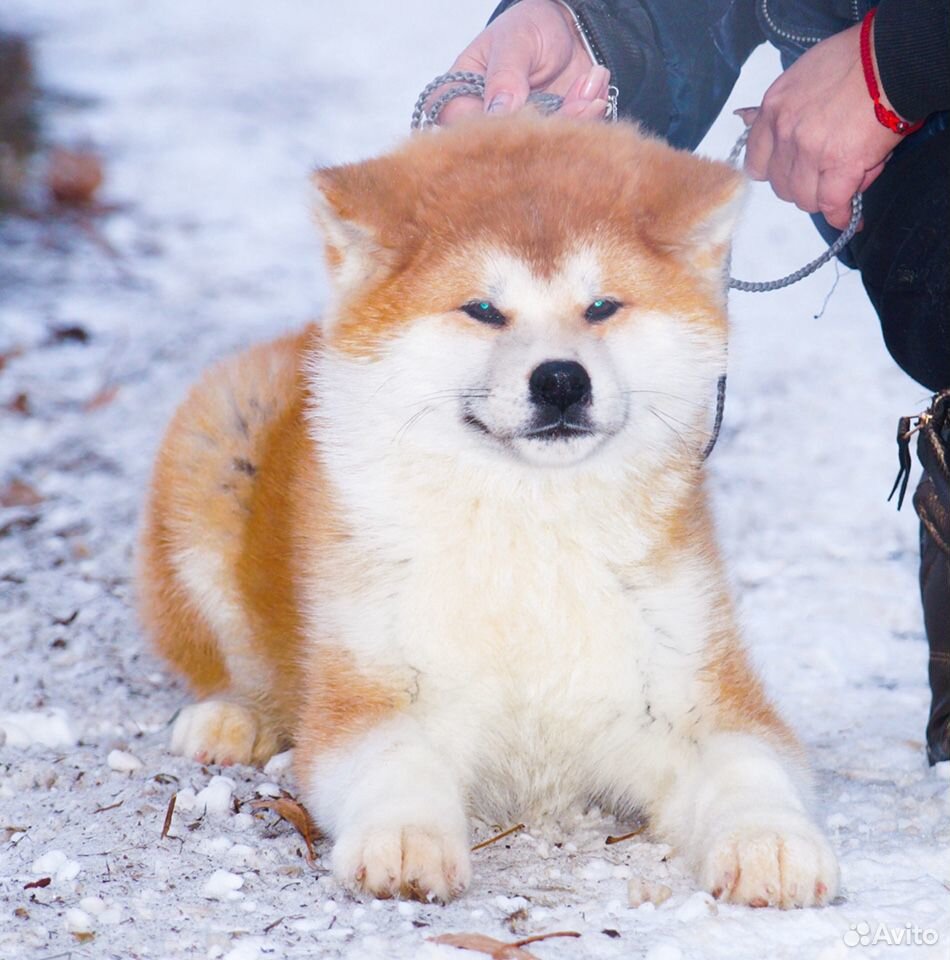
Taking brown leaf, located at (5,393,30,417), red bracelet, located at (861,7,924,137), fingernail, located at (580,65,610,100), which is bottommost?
brown leaf, located at (5,393,30,417)

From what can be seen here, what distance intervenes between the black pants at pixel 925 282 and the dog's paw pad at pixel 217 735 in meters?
1.63

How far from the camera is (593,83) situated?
10.5 feet

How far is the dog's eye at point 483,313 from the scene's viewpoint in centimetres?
261

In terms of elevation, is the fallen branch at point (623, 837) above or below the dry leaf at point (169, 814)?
above

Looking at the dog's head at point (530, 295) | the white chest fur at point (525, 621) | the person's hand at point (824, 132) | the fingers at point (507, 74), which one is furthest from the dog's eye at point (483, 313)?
the person's hand at point (824, 132)

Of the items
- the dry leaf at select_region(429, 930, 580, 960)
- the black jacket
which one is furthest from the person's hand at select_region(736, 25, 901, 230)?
the dry leaf at select_region(429, 930, 580, 960)

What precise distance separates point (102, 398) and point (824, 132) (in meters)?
4.01

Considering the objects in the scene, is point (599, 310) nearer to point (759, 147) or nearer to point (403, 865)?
point (759, 147)

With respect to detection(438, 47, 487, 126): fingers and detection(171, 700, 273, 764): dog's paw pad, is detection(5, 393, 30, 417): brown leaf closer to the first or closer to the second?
detection(171, 700, 273, 764): dog's paw pad

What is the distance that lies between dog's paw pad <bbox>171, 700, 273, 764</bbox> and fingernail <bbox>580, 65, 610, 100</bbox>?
5.58 ft

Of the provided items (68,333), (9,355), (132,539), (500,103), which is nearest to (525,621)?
(500,103)

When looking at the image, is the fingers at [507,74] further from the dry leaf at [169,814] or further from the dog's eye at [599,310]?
the dry leaf at [169,814]

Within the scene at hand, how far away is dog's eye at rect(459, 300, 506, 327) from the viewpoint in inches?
103

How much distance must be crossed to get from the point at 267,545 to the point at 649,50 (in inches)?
61.4
